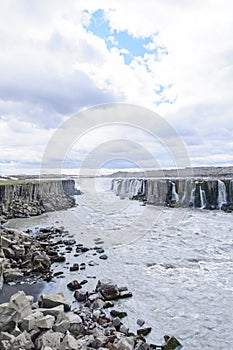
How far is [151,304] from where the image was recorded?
7672 millimetres

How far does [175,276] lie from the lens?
31.5ft

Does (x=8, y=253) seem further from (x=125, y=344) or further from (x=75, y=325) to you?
(x=125, y=344)

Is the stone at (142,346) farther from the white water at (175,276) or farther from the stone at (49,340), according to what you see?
the stone at (49,340)

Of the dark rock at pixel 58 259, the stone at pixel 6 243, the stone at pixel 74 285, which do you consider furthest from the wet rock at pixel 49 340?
the stone at pixel 6 243

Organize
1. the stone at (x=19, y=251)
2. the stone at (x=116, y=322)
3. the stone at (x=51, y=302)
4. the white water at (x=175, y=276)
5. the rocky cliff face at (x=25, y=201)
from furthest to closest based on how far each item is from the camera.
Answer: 1. the rocky cliff face at (x=25, y=201)
2. the stone at (x=19, y=251)
3. the stone at (x=51, y=302)
4. the white water at (x=175, y=276)
5. the stone at (x=116, y=322)

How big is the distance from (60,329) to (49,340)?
626 millimetres

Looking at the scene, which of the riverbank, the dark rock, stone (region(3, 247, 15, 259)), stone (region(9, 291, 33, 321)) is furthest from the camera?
the dark rock

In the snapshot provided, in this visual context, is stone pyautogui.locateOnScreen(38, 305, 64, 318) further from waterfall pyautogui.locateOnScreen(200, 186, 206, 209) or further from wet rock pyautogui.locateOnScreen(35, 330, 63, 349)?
waterfall pyautogui.locateOnScreen(200, 186, 206, 209)

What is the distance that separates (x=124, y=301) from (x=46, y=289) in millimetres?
2235

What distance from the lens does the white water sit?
655 cm

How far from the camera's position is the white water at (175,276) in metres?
6.55

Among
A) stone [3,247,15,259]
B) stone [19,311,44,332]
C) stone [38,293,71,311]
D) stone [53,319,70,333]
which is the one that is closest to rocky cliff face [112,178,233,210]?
stone [3,247,15,259]

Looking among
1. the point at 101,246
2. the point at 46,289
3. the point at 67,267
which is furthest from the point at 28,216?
the point at 46,289

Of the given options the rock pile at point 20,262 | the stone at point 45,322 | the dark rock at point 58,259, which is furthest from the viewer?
the dark rock at point 58,259
